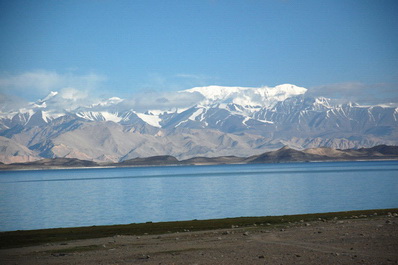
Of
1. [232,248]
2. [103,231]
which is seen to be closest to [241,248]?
[232,248]

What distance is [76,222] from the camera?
5878cm

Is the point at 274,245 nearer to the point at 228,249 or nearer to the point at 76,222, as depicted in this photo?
the point at 228,249

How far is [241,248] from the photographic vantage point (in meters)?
27.0

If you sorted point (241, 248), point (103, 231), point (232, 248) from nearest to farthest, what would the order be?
point (241, 248), point (232, 248), point (103, 231)

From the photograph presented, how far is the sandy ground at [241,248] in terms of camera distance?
2333 cm

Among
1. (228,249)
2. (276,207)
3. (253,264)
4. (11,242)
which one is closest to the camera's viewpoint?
(253,264)

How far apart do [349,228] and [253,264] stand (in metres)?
12.0

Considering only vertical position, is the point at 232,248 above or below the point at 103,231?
above

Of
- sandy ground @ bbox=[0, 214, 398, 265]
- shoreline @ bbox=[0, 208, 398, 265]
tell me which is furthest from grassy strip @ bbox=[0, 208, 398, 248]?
sandy ground @ bbox=[0, 214, 398, 265]

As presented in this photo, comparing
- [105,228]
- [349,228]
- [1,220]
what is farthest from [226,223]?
[1,220]

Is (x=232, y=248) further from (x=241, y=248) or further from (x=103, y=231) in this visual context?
(x=103, y=231)

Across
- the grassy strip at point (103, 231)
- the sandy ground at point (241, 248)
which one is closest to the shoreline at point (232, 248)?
the sandy ground at point (241, 248)

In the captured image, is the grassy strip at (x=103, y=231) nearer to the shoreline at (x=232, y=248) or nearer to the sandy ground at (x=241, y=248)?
the shoreline at (x=232, y=248)

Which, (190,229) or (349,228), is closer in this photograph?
(349,228)
